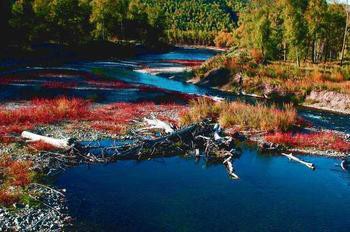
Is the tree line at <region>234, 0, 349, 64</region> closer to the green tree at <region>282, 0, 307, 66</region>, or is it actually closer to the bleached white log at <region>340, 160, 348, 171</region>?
the green tree at <region>282, 0, 307, 66</region>

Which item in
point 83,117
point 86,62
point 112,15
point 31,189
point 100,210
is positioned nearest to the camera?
point 100,210

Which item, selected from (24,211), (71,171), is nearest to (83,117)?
(71,171)

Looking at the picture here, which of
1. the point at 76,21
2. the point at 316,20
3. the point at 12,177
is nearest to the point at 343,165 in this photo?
the point at 12,177

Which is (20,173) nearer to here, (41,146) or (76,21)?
(41,146)

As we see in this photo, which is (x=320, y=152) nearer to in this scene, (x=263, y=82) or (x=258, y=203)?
(x=258, y=203)

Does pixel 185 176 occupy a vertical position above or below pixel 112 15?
below

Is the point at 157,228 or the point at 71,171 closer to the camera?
the point at 157,228

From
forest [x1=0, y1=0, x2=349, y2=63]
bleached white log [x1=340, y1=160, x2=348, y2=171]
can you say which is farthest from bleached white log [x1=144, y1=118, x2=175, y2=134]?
forest [x1=0, y1=0, x2=349, y2=63]
